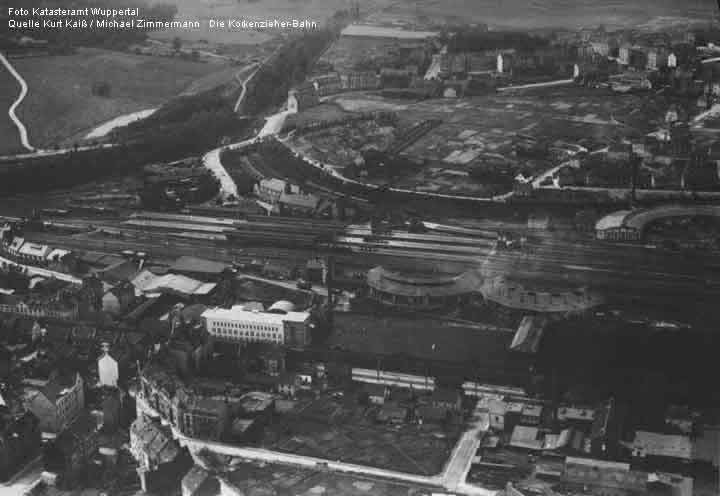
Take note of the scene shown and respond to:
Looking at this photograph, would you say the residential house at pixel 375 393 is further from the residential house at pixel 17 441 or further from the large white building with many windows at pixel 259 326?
the residential house at pixel 17 441

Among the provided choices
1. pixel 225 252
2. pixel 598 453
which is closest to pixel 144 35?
pixel 225 252

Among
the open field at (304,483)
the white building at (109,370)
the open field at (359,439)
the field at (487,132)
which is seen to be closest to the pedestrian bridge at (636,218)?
the field at (487,132)

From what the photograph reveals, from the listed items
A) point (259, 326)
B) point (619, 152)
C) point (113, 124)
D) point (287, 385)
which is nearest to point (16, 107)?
point (113, 124)

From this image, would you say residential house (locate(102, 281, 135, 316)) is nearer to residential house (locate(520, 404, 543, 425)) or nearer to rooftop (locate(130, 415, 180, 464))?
rooftop (locate(130, 415, 180, 464))

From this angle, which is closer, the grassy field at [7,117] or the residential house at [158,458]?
the residential house at [158,458]

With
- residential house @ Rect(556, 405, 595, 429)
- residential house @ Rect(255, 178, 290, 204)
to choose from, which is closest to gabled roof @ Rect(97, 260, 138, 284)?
residential house @ Rect(255, 178, 290, 204)
